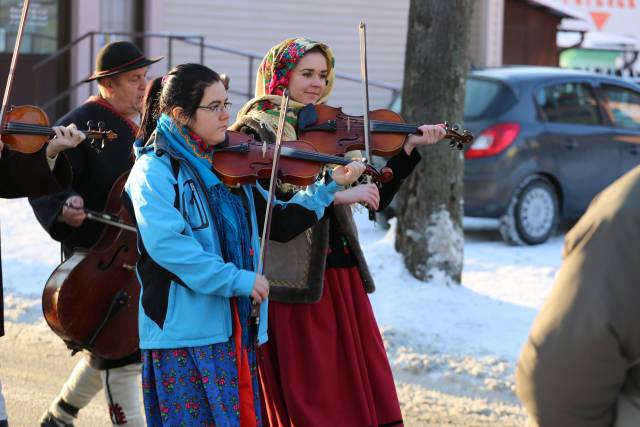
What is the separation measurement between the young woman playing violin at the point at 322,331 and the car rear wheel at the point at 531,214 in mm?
5530

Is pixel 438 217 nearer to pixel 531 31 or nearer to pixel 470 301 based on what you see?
pixel 470 301

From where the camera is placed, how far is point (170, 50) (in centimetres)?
1320

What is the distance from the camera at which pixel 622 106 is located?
34.7 feet

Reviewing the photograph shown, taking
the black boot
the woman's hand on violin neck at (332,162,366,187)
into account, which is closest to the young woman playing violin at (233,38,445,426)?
the woman's hand on violin neck at (332,162,366,187)

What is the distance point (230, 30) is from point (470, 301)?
8.45 m

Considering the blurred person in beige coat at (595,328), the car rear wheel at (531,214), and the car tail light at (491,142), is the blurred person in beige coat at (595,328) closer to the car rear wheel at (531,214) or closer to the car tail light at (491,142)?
the car tail light at (491,142)

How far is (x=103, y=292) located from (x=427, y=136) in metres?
1.39

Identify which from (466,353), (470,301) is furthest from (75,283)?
(470,301)

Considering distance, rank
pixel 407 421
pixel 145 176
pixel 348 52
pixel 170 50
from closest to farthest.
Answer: pixel 145 176 < pixel 407 421 < pixel 170 50 < pixel 348 52

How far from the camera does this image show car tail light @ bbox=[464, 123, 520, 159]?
9.48m

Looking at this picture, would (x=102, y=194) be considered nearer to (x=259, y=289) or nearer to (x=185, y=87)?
(x=185, y=87)

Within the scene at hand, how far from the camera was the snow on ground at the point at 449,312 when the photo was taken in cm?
577

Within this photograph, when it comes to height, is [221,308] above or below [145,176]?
below

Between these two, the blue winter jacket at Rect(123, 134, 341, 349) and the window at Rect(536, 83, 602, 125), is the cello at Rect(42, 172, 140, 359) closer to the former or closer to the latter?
the blue winter jacket at Rect(123, 134, 341, 349)
